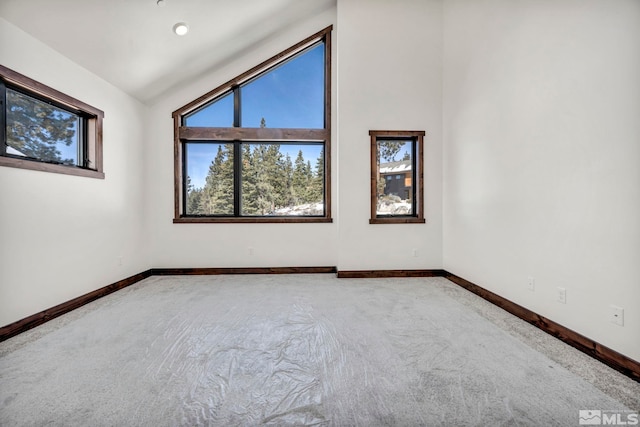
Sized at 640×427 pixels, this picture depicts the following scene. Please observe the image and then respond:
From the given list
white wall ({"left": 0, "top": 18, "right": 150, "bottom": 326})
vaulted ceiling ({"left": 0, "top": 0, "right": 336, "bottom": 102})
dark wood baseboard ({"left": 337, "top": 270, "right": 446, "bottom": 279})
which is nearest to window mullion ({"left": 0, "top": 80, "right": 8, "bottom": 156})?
white wall ({"left": 0, "top": 18, "right": 150, "bottom": 326})

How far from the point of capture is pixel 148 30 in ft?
9.71

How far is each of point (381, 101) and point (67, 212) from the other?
3.99 metres

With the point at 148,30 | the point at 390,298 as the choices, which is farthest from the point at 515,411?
the point at 148,30

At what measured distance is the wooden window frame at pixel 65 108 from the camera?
223 cm

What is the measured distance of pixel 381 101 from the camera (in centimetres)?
396

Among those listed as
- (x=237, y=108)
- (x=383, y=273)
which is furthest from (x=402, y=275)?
(x=237, y=108)

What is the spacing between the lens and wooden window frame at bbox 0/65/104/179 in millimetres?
2232

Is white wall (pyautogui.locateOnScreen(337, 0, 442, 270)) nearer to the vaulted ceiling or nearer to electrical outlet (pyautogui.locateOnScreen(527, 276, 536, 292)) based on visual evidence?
the vaulted ceiling

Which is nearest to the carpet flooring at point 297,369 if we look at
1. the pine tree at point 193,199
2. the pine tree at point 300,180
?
the pine tree at point 193,199

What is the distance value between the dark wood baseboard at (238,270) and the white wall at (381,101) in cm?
57

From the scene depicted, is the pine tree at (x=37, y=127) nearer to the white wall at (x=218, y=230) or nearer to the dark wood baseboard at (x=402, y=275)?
the white wall at (x=218, y=230)

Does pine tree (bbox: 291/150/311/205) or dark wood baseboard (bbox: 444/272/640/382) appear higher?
pine tree (bbox: 291/150/311/205)

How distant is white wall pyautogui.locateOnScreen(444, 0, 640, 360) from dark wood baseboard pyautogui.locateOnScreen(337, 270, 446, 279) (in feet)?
1.92

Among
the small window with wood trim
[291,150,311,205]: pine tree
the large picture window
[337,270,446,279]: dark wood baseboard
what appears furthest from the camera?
[291,150,311,205]: pine tree
